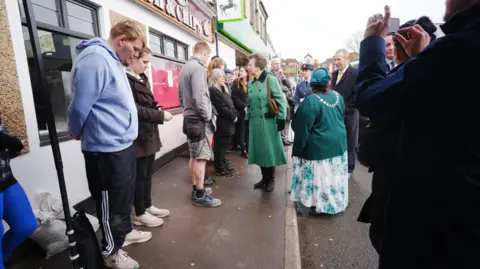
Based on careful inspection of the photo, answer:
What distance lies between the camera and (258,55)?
371 cm

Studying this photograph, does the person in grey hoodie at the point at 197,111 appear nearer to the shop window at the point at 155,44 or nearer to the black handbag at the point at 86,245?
the black handbag at the point at 86,245

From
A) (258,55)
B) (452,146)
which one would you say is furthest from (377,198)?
(258,55)

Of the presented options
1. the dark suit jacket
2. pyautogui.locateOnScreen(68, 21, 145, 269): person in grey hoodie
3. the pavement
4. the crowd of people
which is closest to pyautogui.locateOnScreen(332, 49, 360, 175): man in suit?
the dark suit jacket

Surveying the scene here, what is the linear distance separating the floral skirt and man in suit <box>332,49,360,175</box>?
1.41 metres

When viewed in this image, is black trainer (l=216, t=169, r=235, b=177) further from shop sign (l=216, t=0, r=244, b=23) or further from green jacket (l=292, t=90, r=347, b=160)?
shop sign (l=216, t=0, r=244, b=23)

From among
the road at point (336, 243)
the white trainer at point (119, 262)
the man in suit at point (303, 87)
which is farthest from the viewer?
the man in suit at point (303, 87)

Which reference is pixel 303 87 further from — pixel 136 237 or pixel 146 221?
pixel 136 237

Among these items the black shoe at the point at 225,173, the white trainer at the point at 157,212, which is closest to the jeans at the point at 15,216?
the white trainer at the point at 157,212

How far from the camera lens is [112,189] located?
1.92 m

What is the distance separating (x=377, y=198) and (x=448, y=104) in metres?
0.66

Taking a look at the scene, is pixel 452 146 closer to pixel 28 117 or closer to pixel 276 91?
pixel 276 91

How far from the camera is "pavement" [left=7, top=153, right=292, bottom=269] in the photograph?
235cm

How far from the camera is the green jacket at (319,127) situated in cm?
299

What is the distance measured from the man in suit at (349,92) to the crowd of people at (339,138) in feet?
3.49
